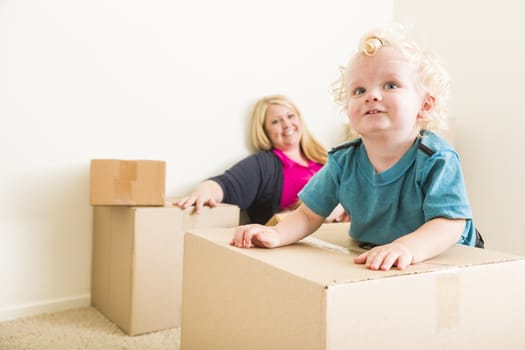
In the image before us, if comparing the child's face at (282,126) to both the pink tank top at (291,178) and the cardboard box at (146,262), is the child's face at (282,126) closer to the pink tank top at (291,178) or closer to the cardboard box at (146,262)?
the pink tank top at (291,178)

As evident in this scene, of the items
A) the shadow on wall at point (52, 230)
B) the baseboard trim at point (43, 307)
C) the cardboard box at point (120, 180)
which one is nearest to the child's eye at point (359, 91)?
the cardboard box at point (120, 180)

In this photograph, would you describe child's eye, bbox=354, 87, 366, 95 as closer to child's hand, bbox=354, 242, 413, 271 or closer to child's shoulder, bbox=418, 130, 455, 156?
child's shoulder, bbox=418, 130, 455, 156

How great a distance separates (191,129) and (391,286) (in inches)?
37.3

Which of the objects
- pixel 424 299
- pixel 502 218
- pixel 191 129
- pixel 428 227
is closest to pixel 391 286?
pixel 424 299

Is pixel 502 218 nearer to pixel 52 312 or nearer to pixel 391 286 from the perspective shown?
pixel 391 286

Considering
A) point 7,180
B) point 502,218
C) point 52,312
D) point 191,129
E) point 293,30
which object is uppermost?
point 293,30

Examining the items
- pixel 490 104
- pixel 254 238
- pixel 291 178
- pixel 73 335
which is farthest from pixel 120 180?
pixel 490 104

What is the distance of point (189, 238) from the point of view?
0.84m

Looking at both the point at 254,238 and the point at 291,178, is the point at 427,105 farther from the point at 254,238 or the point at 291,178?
the point at 291,178

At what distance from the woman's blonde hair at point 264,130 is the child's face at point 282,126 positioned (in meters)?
0.01

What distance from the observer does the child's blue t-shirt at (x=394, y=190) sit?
0.78 m

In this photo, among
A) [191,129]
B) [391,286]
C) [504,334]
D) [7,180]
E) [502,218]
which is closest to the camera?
[391,286]

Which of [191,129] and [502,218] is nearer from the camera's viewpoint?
[191,129]

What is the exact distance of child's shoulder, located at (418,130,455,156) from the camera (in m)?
0.82
